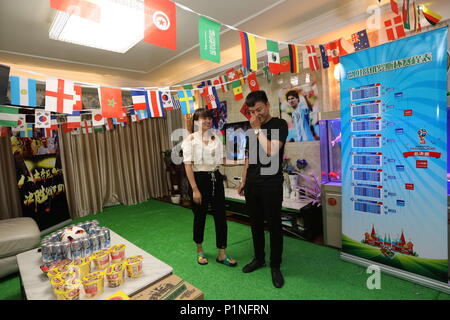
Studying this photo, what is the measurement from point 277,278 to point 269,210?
54cm

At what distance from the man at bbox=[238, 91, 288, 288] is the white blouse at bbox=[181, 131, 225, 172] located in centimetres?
34

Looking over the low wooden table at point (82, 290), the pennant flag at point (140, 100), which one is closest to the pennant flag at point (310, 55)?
the pennant flag at point (140, 100)

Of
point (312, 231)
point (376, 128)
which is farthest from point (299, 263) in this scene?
point (376, 128)

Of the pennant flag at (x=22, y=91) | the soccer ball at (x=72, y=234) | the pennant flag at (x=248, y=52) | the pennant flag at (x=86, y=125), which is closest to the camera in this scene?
the soccer ball at (x=72, y=234)

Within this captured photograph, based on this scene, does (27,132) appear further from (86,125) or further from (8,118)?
(8,118)

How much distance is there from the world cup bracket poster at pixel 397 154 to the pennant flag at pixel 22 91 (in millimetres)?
2595

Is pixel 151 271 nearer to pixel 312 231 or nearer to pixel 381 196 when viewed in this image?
pixel 381 196

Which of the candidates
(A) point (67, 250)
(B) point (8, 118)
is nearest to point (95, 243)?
(A) point (67, 250)

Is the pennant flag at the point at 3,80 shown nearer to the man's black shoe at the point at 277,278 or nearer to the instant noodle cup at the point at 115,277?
the instant noodle cup at the point at 115,277

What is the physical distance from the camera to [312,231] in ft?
9.09

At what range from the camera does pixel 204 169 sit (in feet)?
6.93

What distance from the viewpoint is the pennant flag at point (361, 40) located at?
2.09 metres
